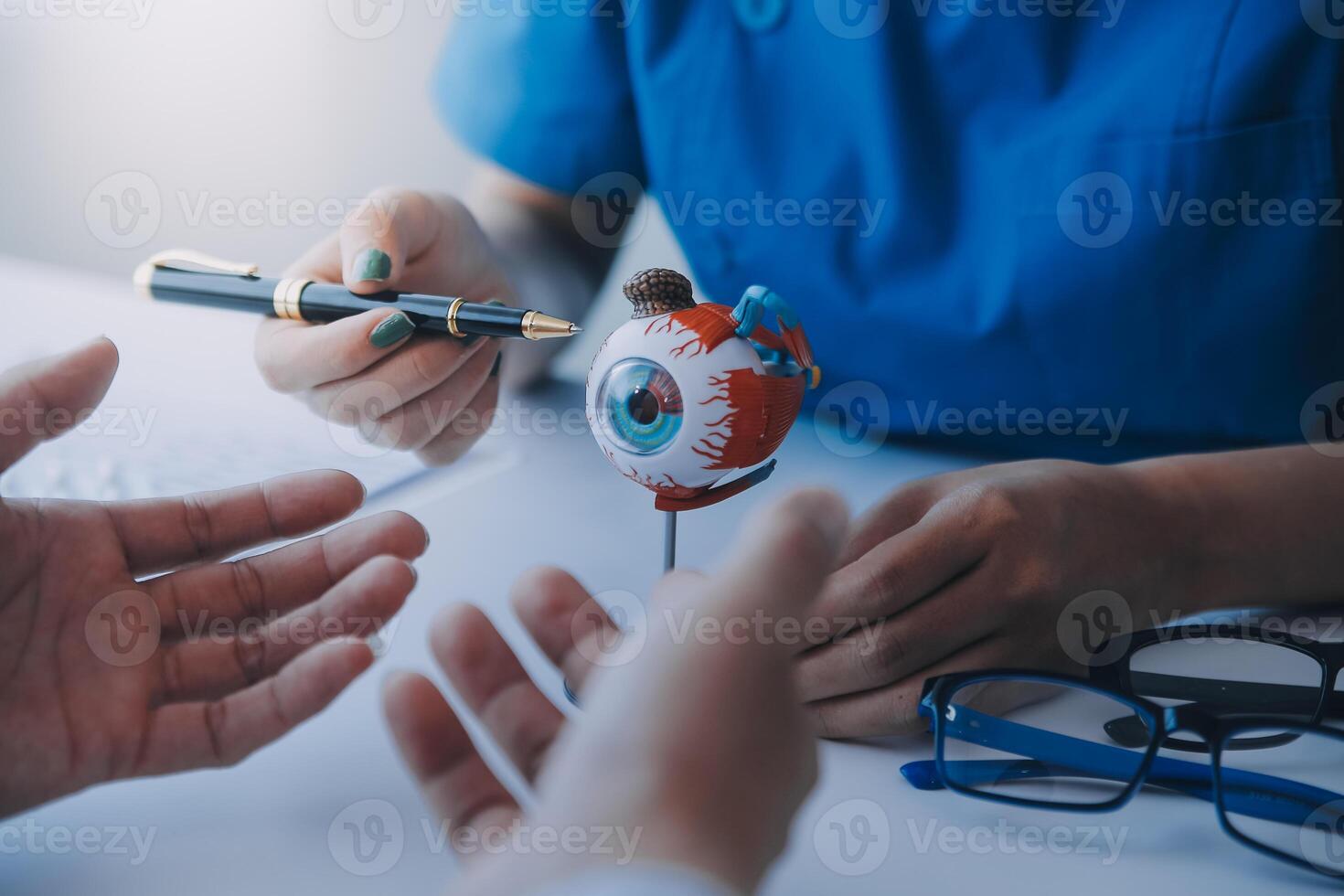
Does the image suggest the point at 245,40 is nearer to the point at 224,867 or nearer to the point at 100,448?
the point at 100,448

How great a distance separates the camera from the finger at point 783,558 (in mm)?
300

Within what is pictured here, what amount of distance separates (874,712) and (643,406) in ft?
0.55

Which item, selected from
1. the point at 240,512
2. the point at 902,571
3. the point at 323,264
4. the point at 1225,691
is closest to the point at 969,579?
the point at 902,571

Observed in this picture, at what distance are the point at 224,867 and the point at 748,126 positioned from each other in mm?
593

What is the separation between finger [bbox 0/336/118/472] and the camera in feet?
1.47

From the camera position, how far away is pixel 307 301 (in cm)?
65

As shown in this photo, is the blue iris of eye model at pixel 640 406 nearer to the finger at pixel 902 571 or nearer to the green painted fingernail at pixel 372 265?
the finger at pixel 902 571

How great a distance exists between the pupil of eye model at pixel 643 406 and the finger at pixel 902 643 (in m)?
0.13

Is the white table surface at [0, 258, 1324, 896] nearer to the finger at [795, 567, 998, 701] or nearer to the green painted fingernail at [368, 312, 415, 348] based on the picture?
the finger at [795, 567, 998, 701]

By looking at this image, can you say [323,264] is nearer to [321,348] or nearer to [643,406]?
[321,348]

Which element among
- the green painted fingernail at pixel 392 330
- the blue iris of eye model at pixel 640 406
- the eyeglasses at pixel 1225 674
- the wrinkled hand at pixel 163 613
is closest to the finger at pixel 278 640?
the wrinkled hand at pixel 163 613

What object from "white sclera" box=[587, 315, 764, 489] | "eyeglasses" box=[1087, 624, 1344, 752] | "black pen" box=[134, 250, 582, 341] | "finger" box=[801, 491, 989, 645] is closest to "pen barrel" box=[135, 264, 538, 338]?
"black pen" box=[134, 250, 582, 341]

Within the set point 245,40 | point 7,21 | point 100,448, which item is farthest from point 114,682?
point 7,21

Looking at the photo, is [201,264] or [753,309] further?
[201,264]
